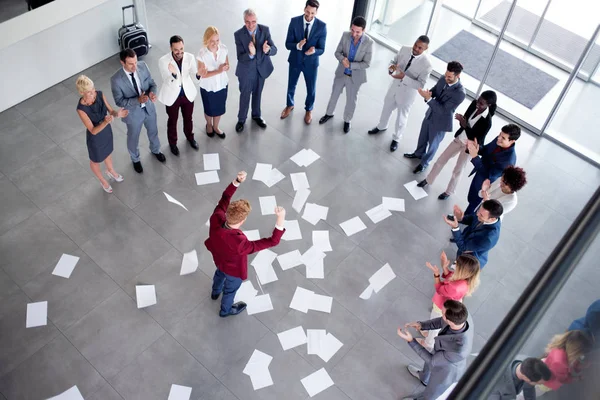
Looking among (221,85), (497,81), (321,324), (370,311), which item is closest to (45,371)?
(321,324)

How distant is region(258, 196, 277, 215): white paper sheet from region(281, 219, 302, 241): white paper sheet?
249 mm

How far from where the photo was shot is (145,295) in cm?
524

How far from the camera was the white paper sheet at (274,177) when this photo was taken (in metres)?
6.30

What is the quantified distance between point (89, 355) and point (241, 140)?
10.2 feet

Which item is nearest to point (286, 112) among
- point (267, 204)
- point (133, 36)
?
point (267, 204)

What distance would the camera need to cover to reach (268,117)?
7.09m

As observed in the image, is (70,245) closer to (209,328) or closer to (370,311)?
(209,328)

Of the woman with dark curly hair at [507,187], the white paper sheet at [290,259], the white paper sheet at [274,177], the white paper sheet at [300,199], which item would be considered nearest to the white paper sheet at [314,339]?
the white paper sheet at [290,259]

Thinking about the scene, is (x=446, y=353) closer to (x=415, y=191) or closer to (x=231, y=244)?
(x=231, y=244)

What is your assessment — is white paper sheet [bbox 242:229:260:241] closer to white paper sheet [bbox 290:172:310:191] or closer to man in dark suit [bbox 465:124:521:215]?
white paper sheet [bbox 290:172:310:191]

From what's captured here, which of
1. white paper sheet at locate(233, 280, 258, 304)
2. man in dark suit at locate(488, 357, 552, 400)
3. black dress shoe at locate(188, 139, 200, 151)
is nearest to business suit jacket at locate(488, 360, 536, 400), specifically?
man in dark suit at locate(488, 357, 552, 400)

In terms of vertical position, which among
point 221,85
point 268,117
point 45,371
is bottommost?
point 45,371

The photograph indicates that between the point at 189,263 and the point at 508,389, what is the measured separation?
497 centimetres

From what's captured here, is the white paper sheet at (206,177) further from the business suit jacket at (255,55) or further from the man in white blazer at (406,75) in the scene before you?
the man in white blazer at (406,75)
